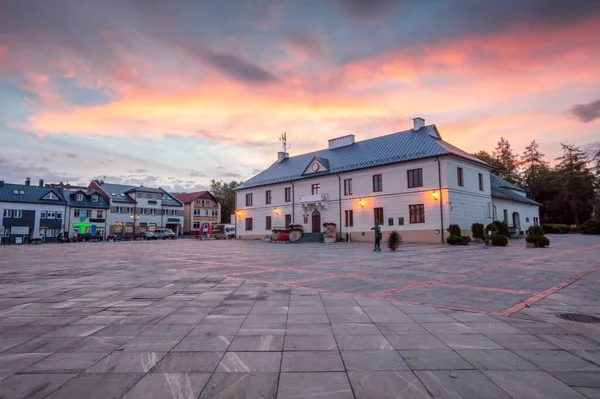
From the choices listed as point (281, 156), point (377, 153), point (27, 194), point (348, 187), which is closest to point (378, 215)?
point (348, 187)

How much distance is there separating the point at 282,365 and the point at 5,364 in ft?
9.63

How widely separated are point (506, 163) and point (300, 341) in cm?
7187

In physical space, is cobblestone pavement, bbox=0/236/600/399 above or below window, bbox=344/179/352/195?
below

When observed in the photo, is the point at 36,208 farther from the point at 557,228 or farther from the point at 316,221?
the point at 557,228

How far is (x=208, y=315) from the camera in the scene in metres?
5.63

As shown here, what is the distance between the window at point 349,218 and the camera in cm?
3519

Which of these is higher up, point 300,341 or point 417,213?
point 417,213

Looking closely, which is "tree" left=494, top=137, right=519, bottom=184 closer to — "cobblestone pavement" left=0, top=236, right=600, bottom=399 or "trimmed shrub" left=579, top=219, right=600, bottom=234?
"trimmed shrub" left=579, top=219, right=600, bottom=234

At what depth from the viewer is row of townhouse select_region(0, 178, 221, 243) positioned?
51.5 metres

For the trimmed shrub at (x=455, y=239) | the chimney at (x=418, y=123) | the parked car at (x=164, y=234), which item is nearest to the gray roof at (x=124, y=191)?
the parked car at (x=164, y=234)

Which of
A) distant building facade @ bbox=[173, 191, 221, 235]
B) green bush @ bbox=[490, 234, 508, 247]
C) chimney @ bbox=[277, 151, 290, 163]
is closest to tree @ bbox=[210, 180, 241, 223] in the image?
distant building facade @ bbox=[173, 191, 221, 235]

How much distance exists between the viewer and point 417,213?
1194 inches

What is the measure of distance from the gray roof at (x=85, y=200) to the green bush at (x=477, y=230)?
58573 mm

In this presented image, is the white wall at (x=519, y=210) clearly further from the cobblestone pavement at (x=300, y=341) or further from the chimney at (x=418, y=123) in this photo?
the cobblestone pavement at (x=300, y=341)
